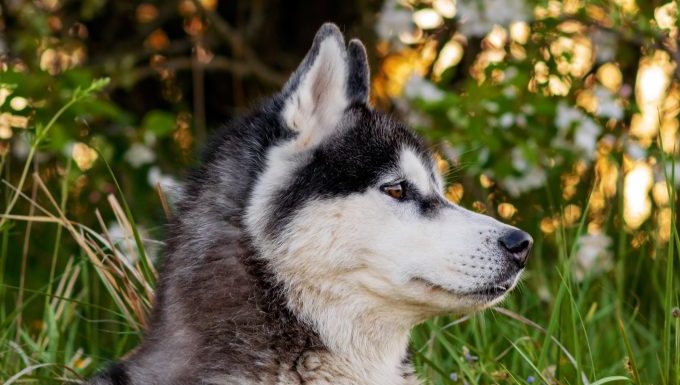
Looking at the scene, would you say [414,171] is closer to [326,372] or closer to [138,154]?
[326,372]

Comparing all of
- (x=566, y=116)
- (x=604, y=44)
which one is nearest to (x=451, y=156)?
(x=566, y=116)

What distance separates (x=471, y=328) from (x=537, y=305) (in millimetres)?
684

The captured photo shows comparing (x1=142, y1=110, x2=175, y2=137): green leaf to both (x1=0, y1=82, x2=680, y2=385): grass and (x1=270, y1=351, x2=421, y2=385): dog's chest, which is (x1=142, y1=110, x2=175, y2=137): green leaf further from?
(x1=270, y1=351, x2=421, y2=385): dog's chest

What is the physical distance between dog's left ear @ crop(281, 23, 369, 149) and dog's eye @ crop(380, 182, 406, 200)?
27 centimetres

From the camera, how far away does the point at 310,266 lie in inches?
126

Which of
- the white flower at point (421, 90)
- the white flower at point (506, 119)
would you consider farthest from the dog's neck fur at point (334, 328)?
the white flower at point (506, 119)

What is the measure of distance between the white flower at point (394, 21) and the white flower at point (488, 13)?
406 mm

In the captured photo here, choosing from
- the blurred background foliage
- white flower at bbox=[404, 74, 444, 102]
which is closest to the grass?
the blurred background foliage

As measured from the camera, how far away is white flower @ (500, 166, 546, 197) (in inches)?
238

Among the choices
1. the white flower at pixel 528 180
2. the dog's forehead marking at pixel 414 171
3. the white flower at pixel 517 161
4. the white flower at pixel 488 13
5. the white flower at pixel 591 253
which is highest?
the dog's forehead marking at pixel 414 171

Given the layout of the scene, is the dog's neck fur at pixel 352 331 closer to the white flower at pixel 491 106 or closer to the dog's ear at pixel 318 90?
the dog's ear at pixel 318 90

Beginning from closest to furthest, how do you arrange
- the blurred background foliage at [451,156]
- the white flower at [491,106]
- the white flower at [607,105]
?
1. the blurred background foliage at [451,156]
2. the white flower at [491,106]
3. the white flower at [607,105]

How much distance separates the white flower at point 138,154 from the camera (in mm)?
6762

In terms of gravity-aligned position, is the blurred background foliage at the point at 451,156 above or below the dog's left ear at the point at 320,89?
below
